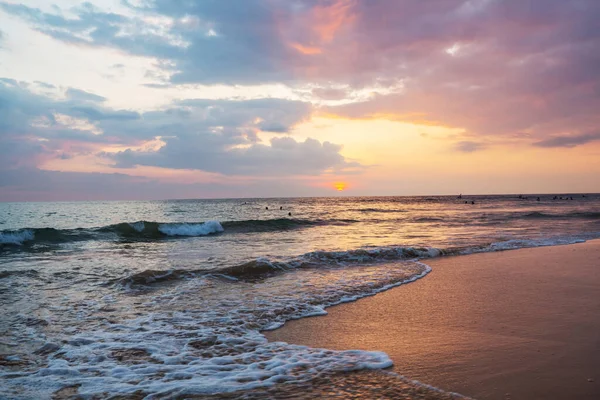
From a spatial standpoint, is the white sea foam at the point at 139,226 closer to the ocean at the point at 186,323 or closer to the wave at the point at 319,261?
the ocean at the point at 186,323

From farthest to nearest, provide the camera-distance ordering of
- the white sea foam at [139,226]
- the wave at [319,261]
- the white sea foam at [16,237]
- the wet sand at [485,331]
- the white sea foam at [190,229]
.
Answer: the white sea foam at [190,229]
the white sea foam at [139,226]
the white sea foam at [16,237]
the wave at [319,261]
the wet sand at [485,331]

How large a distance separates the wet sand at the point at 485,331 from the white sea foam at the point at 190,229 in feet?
71.5

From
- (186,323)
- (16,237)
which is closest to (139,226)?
(16,237)

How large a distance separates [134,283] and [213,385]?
6.95m

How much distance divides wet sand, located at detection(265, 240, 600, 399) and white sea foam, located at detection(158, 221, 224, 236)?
21.8 meters

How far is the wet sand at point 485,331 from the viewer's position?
4.29 meters

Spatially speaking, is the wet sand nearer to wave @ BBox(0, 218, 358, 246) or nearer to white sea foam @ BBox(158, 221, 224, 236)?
wave @ BBox(0, 218, 358, 246)

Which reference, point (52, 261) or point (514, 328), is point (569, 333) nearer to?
point (514, 328)

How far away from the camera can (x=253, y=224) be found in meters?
33.4

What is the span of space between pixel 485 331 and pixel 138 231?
25.7 m

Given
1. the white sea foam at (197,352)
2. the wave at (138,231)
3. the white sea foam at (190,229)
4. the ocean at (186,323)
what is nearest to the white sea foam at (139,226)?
the wave at (138,231)

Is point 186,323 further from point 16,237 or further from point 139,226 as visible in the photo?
point 139,226

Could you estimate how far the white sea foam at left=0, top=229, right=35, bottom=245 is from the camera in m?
20.4

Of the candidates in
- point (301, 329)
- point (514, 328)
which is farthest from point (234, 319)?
point (514, 328)
